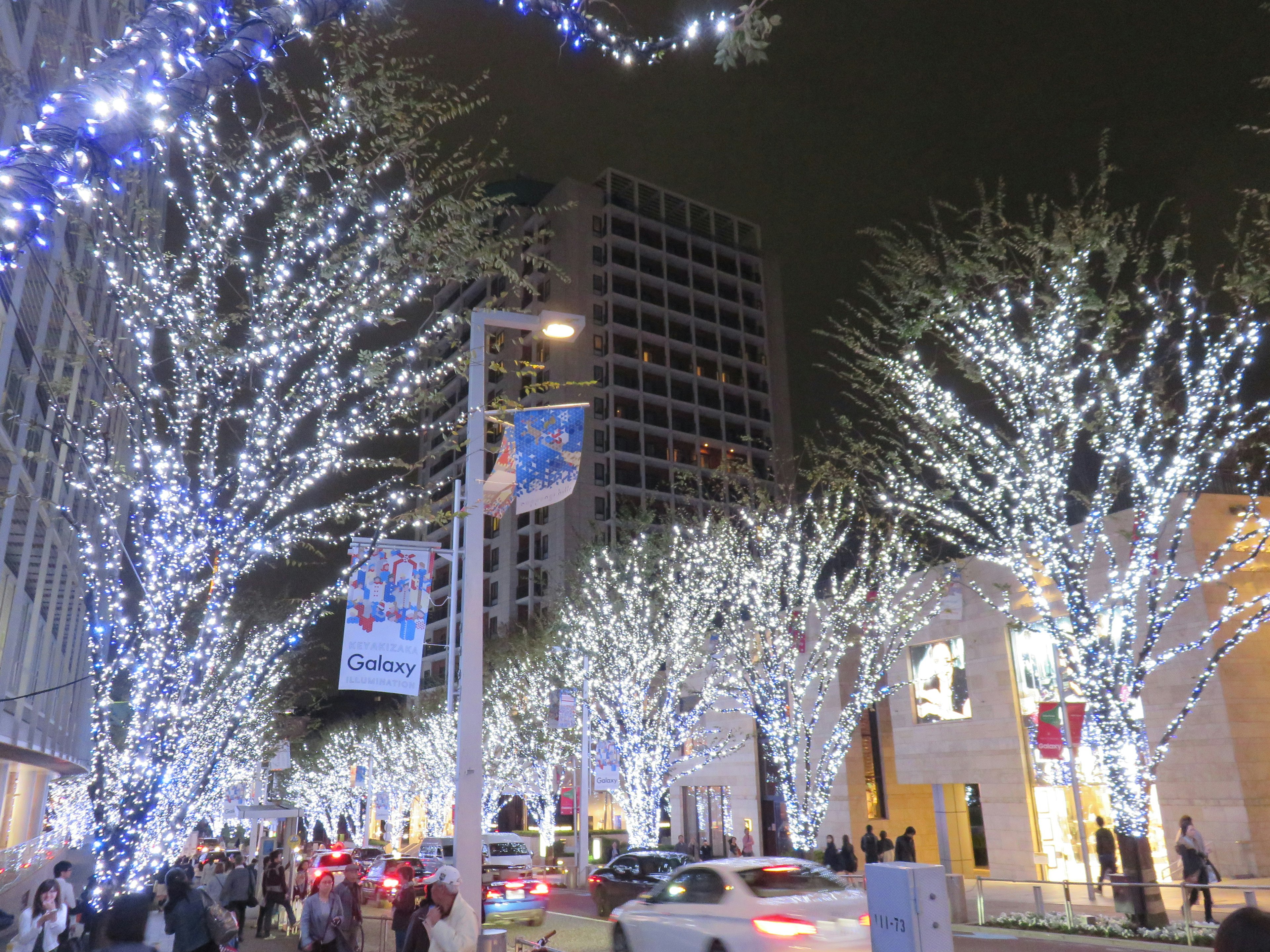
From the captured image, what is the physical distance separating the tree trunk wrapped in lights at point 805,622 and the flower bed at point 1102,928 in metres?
6.86

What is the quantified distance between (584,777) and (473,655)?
2105 centimetres

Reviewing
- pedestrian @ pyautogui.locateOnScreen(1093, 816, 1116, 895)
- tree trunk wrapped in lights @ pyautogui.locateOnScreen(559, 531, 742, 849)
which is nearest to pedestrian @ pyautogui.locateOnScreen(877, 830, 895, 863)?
pedestrian @ pyautogui.locateOnScreen(1093, 816, 1116, 895)

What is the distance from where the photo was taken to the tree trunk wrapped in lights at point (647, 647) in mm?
29625

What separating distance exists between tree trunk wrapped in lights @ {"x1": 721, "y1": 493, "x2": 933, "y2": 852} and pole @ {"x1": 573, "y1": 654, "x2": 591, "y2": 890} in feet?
15.2

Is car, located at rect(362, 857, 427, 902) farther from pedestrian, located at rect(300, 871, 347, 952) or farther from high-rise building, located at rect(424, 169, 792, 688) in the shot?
high-rise building, located at rect(424, 169, 792, 688)

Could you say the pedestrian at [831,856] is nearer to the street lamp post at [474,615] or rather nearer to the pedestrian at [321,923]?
the street lamp post at [474,615]

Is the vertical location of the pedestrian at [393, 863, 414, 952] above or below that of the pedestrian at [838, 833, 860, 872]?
above

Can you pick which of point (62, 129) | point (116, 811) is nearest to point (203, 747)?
point (116, 811)

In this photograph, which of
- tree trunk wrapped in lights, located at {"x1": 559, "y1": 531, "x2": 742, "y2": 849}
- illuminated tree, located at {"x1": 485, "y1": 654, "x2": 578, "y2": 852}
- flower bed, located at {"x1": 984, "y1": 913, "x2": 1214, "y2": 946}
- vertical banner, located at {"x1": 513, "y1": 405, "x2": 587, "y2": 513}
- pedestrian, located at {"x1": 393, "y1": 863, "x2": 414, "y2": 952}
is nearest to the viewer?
pedestrian, located at {"x1": 393, "y1": 863, "x2": 414, "y2": 952}

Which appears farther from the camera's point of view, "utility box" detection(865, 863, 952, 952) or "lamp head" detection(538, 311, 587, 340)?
"lamp head" detection(538, 311, 587, 340)

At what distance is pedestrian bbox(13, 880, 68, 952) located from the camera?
33.0 feet

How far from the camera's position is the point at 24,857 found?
19812 millimetres

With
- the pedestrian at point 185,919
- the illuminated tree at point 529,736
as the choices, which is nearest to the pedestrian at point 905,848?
the illuminated tree at point 529,736

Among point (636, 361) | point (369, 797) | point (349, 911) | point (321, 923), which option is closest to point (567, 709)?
point (349, 911)
